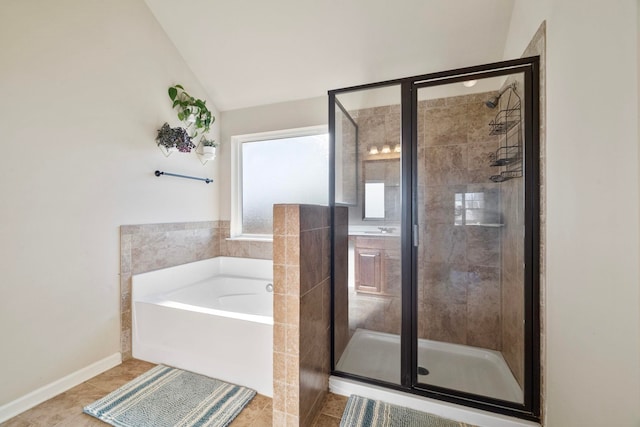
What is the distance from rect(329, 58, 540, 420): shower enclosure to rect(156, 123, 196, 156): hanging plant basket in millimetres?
1479

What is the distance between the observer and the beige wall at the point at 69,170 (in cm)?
153

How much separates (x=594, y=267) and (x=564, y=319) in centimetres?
36

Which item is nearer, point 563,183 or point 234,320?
point 563,183

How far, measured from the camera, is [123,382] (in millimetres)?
1825

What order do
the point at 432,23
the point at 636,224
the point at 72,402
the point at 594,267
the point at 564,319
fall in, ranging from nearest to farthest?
the point at 636,224 < the point at 594,267 < the point at 564,319 < the point at 72,402 < the point at 432,23

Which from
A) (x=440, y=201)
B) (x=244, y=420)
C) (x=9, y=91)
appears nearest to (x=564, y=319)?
(x=440, y=201)

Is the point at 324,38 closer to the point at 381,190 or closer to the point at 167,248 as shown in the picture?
the point at 381,190

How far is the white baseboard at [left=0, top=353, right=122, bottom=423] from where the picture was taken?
150cm

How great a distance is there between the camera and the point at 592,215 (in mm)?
914

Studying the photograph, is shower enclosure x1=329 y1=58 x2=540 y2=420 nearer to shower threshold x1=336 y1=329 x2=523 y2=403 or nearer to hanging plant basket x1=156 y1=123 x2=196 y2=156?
shower threshold x1=336 y1=329 x2=523 y2=403

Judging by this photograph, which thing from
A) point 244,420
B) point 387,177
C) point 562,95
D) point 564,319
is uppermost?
point 562,95

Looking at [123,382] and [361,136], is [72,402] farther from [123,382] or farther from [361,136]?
[361,136]

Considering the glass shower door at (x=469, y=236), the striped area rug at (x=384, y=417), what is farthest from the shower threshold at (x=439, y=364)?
the striped area rug at (x=384, y=417)

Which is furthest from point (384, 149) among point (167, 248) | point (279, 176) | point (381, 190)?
point (167, 248)
